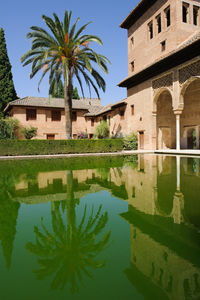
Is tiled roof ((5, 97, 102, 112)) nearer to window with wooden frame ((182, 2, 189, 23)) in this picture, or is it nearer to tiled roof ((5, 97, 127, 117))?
tiled roof ((5, 97, 127, 117))

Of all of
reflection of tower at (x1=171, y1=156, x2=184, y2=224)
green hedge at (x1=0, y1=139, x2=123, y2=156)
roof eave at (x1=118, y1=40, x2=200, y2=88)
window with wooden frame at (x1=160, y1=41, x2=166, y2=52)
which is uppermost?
window with wooden frame at (x1=160, y1=41, x2=166, y2=52)

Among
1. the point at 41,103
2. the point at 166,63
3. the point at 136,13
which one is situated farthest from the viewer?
the point at 41,103

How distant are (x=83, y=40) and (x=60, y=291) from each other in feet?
59.2

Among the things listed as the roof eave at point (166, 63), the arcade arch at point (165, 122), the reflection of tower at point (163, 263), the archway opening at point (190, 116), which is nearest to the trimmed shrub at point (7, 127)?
the roof eave at point (166, 63)

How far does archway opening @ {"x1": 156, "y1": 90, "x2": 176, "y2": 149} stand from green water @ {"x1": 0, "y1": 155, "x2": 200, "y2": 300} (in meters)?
17.2

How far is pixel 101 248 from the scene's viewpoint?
221cm

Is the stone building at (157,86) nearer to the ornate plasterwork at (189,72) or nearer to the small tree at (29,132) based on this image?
the ornate plasterwork at (189,72)

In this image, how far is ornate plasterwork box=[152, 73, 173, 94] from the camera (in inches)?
665

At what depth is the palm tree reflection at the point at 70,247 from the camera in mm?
1783

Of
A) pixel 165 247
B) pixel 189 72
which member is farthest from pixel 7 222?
pixel 189 72

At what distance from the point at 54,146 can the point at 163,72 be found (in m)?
10.7

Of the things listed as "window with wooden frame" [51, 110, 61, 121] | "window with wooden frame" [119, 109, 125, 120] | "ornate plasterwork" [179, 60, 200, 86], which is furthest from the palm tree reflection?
"window with wooden frame" [51, 110, 61, 121]

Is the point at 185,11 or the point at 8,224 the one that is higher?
the point at 185,11

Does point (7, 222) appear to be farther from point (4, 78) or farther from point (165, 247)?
point (4, 78)
